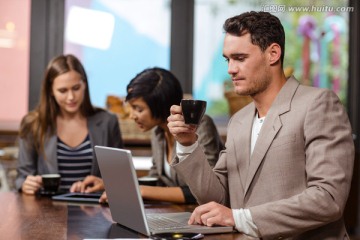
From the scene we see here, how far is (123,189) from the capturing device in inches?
77.7

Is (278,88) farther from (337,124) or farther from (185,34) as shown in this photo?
(185,34)

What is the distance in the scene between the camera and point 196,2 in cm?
526

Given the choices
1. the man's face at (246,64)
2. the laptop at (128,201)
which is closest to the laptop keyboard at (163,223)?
the laptop at (128,201)

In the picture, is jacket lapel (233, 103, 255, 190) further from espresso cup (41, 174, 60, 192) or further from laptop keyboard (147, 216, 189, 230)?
espresso cup (41, 174, 60, 192)

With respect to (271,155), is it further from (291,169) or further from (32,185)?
(32,185)

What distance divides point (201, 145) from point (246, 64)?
2.80 ft

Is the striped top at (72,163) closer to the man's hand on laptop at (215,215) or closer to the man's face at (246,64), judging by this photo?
the man's face at (246,64)

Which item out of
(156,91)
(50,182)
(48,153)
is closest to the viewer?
(50,182)

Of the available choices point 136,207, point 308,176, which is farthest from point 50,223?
point 308,176

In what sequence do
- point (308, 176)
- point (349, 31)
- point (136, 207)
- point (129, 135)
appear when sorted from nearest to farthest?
point (136, 207) → point (308, 176) → point (129, 135) → point (349, 31)

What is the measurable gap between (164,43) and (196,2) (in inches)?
16.4

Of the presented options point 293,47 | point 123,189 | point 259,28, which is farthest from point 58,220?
point 293,47

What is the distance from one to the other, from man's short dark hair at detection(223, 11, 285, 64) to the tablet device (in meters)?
1.00

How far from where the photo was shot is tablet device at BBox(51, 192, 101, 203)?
2.82 m
